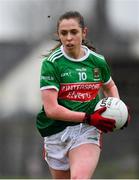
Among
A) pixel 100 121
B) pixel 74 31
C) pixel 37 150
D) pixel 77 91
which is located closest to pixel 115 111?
pixel 100 121

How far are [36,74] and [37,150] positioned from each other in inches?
164

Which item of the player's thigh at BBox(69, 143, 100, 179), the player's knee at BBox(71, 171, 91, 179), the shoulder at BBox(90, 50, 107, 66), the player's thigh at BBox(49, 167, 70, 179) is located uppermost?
the shoulder at BBox(90, 50, 107, 66)

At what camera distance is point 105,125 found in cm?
666

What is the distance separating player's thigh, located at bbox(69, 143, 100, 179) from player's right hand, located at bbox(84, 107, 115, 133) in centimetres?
19

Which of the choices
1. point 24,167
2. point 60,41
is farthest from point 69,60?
point 24,167

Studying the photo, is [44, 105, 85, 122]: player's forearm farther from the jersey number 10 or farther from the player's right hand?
the jersey number 10

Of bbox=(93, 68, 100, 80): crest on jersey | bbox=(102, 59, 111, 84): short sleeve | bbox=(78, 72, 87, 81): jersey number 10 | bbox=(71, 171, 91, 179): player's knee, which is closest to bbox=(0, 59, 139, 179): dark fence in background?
bbox=(102, 59, 111, 84): short sleeve

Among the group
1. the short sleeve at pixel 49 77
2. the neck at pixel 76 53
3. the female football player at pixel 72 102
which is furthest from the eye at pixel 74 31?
the short sleeve at pixel 49 77

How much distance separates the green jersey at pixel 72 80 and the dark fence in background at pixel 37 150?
10.3 m

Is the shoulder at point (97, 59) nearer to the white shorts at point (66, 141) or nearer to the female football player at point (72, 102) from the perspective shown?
the female football player at point (72, 102)

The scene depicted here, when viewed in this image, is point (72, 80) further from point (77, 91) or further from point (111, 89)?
point (111, 89)

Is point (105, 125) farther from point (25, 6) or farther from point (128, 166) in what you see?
point (25, 6)

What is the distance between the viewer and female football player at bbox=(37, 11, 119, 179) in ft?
21.7

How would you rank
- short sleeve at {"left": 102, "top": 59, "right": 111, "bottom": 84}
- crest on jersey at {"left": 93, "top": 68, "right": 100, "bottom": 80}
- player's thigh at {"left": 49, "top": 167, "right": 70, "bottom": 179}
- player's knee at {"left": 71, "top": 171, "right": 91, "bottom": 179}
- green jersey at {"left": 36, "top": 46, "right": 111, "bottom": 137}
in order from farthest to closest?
player's thigh at {"left": 49, "top": 167, "right": 70, "bottom": 179}, short sleeve at {"left": 102, "top": 59, "right": 111, "bottom": 84}, crest on jersey at {"left": 93, "top": 68, "right": 100, "bottom": 80}, green jersey at {"left": 36, "top": 46, "right": 111, "bottom": 137}, player's knee at {"left": 71, "top": 171, "right": 91, "bottom": 179}
